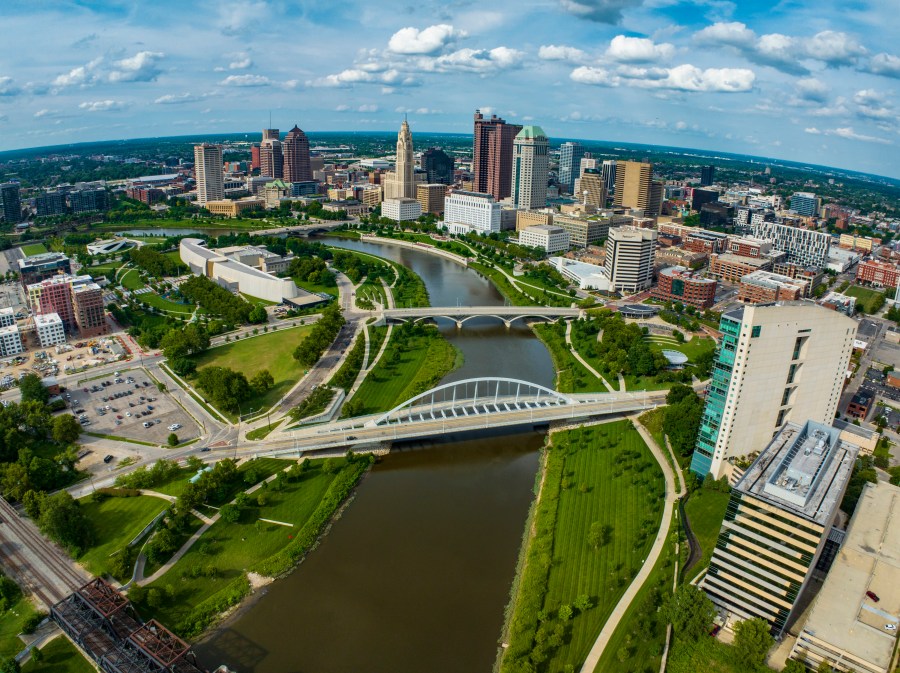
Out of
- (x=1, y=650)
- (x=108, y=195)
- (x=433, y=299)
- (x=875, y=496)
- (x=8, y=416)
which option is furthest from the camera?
(x=108, y=195)

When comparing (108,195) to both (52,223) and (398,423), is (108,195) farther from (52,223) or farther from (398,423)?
(398,423)

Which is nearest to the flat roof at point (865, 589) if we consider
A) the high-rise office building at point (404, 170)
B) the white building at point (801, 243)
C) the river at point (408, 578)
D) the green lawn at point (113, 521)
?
the river at point (408, 578)

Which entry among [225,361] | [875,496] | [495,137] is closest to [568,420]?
[875,496]

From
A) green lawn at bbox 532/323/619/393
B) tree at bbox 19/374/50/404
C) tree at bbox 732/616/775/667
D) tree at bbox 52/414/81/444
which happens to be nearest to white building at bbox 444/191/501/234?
A: green lawn at bbox 532/323/619/393

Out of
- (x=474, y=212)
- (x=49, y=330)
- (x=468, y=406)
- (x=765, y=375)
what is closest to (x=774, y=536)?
(x=765, y=375)

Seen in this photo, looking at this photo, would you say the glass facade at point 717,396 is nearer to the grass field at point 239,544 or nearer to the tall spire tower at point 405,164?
the grass field at point 239,544

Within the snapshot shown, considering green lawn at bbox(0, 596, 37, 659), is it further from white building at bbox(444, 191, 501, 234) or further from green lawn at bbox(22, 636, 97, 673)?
white building at bbox(444, 191, 501, 234)
